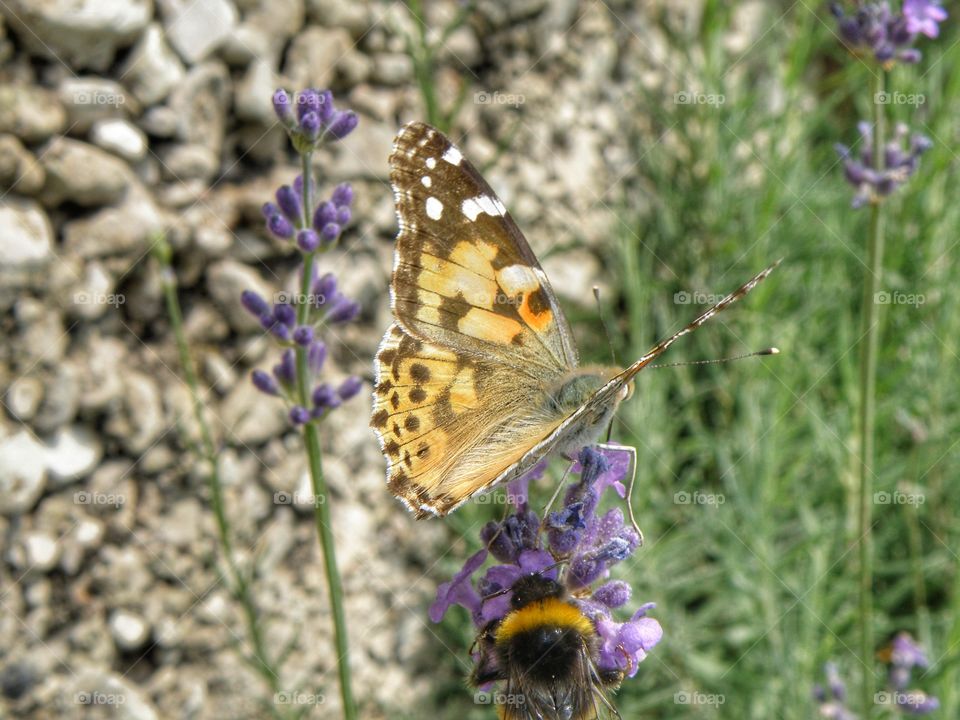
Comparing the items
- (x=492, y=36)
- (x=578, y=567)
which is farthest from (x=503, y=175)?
(x=578, y=567)

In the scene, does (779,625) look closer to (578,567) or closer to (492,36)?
(578,567)

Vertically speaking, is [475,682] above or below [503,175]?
below

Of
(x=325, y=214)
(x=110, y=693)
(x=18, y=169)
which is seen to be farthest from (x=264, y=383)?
(x=110, y=693)

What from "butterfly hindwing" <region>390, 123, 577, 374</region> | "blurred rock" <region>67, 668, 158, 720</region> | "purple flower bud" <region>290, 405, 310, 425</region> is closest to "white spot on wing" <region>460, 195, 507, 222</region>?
"butterfly hindwing" <region>390, 123, 577, 374</region>

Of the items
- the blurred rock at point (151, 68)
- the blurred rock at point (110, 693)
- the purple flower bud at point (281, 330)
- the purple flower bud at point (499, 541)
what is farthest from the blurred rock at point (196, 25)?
the purple flower bud at point (499, 541)

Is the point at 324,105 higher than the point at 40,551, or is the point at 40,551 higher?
the point at 324,105

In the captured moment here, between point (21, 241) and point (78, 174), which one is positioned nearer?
point (21, 241)

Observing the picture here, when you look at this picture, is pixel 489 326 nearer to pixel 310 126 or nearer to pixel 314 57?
pixel 310 126
